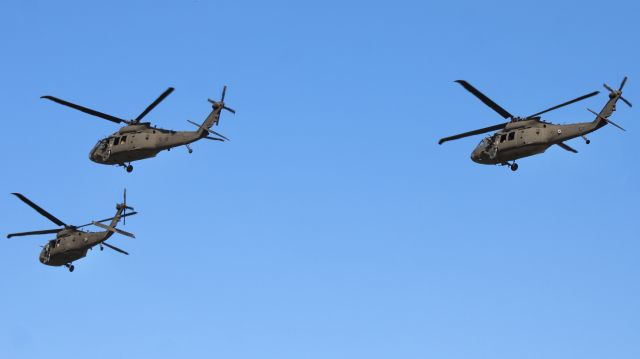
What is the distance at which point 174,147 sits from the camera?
83.1 metres

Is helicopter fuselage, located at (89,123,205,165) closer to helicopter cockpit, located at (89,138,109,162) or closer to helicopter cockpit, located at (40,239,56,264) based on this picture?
helicopter cockpit, located at (89,138,109,162)

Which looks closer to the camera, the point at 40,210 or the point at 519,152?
the point at 519,152

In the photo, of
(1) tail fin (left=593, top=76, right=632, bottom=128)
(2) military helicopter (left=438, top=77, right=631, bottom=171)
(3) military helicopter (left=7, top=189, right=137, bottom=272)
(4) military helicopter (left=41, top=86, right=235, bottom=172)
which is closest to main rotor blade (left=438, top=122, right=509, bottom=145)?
(2) military helicopter (left=438, top=77, right=631, bottom=171)

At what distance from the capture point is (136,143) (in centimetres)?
8469

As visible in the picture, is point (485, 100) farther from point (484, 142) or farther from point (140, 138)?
point (140, 138)

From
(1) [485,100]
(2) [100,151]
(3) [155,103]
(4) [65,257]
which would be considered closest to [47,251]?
(4) [65,257]

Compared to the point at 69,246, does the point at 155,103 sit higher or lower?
higher

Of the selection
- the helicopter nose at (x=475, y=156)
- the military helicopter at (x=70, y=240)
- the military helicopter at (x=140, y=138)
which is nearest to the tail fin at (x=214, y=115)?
the military helicopter at (x=140, y=138)

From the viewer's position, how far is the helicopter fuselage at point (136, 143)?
82.4m

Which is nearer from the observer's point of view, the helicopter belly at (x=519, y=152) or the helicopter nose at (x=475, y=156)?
the helicopter belly at (x=519, y=152)

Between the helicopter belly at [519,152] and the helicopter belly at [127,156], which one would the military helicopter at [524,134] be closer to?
the helicopter belly at [519,152]

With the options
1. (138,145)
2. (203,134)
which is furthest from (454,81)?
(138,145)

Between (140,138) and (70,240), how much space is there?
11058 mm

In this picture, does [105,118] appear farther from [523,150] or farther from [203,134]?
[523,150]
